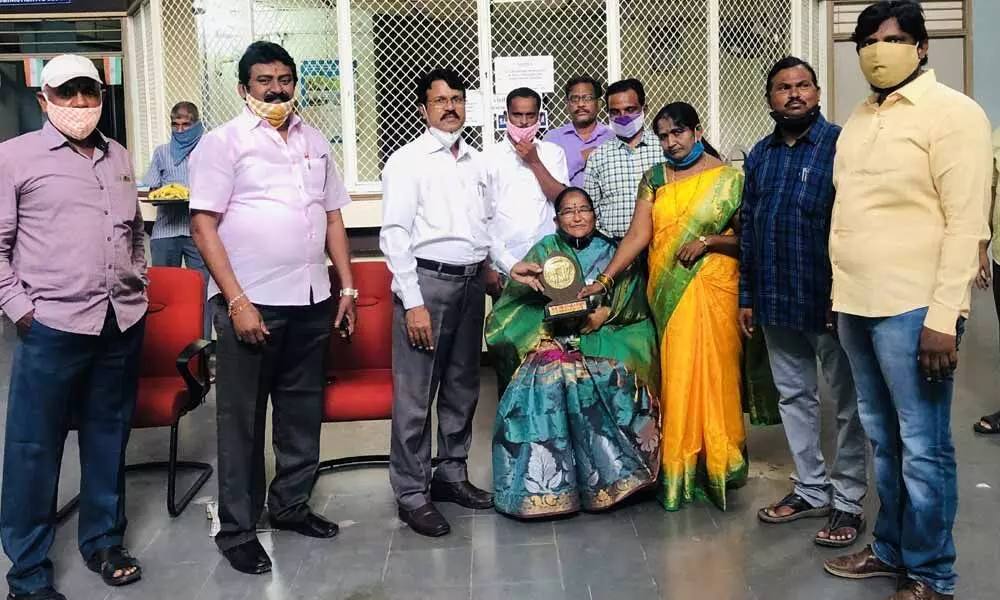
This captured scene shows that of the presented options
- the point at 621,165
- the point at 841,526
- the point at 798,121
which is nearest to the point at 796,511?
the point at 841,526

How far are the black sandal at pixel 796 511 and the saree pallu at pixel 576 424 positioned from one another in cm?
41

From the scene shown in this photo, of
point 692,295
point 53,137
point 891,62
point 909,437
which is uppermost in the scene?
point 891,62

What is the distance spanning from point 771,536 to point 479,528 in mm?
1016

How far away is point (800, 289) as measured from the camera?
2975 millimetres

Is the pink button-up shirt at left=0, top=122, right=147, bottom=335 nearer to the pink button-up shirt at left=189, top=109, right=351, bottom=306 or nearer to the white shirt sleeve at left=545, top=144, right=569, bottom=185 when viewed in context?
the pink button-up shirt at left=189, top=109, right=351, bottom=306

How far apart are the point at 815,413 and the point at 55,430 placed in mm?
2475

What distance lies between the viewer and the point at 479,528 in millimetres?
3318

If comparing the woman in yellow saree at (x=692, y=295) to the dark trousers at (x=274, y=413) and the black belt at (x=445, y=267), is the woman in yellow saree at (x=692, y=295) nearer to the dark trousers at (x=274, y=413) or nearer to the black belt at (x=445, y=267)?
the black belt at (x=445, y=267)

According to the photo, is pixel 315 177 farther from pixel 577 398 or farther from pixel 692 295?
pixel 692 295

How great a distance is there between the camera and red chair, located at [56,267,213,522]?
3.56 meters

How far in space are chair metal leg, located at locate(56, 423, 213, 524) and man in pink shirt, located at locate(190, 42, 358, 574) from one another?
51 centimetres

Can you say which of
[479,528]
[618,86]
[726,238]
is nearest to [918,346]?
[726,238]

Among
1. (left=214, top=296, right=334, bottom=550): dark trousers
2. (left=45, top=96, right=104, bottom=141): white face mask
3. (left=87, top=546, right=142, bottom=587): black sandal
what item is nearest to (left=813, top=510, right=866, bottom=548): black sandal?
(left=214, top=296, right=334, bottom=550): dark trousers

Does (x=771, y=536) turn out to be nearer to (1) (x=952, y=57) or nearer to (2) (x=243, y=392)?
(2) (x=243, y=392)
